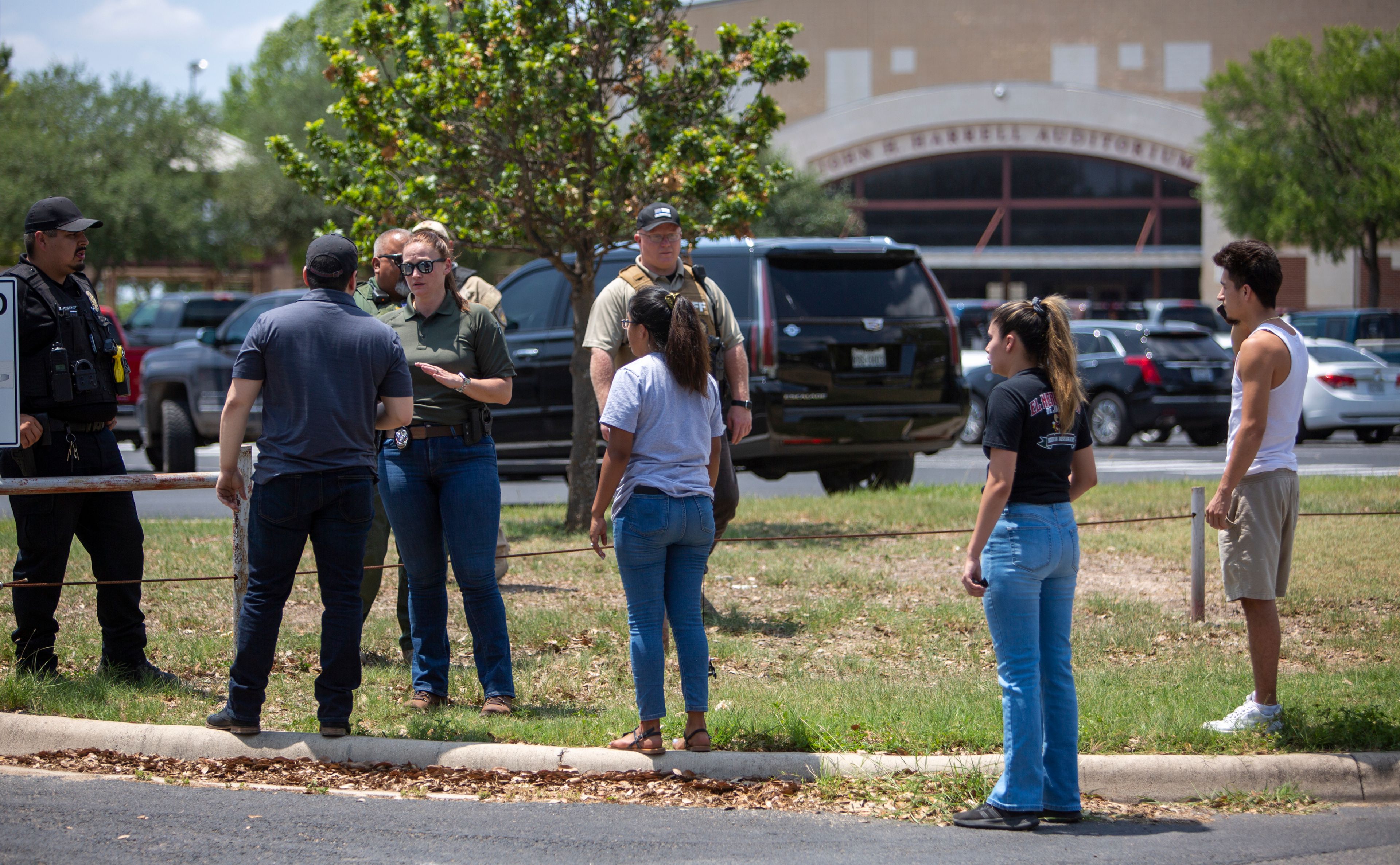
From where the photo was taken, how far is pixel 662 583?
4.92 m

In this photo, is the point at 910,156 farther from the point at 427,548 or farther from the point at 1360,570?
the point at 427,548

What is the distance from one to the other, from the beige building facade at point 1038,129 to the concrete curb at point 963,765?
40.4m

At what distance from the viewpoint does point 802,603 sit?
7.79m

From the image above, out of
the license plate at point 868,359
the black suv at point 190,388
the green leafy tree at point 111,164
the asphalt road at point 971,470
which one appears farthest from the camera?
the green leafy tree at point 111,164

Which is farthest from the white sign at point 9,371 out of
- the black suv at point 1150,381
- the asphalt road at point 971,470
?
the black suv at point 1150,381

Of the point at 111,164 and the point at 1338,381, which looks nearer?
the point at 1338,381

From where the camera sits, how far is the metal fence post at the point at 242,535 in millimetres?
5574

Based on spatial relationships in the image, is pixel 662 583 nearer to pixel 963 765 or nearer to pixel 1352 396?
pixel 963 765

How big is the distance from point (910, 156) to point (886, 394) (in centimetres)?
3730

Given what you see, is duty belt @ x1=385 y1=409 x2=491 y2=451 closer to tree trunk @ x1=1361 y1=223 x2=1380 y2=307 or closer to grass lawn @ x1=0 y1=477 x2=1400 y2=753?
grass lawn @ x1=0 y1=477 x2=1400 y2=753

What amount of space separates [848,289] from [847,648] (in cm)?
470

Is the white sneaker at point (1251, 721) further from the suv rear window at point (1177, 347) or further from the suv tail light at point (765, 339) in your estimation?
the suv rear window at point (1177, 347)

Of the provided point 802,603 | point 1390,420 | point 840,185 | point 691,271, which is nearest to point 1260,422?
point 691,271

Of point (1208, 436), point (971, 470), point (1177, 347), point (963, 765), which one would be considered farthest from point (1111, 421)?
point (963, 765)
